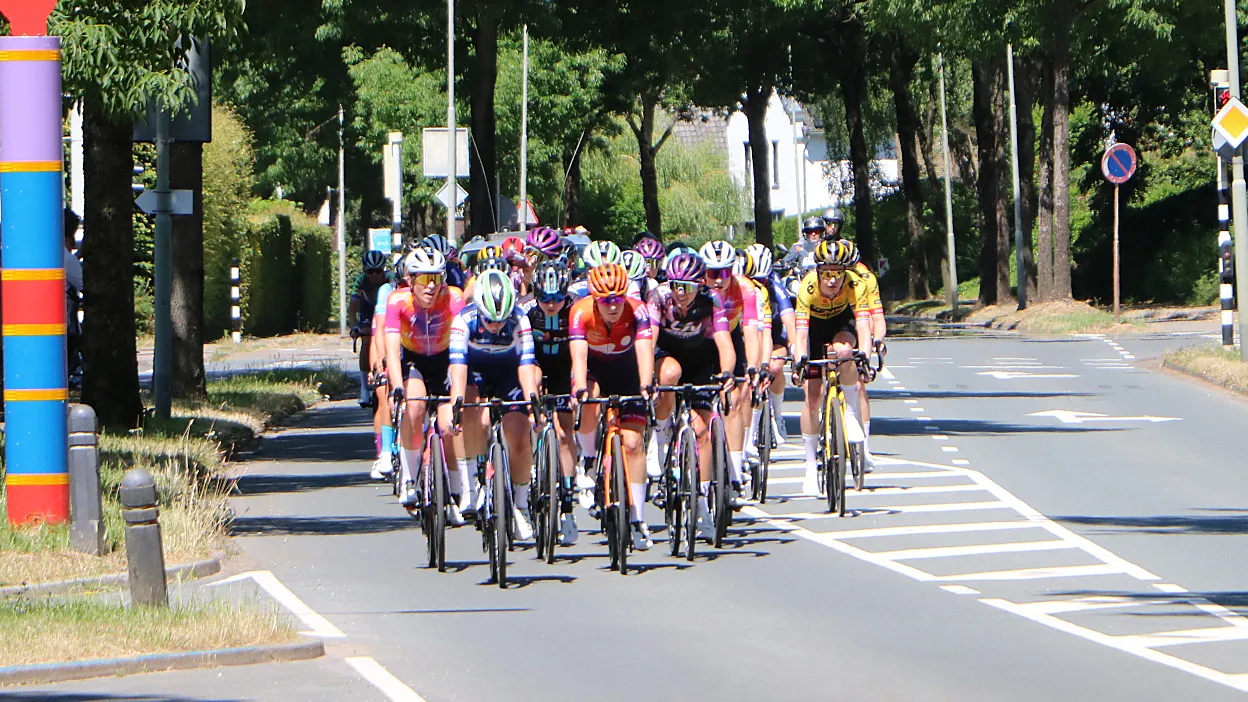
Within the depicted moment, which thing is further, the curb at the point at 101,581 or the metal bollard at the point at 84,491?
the metal bollard at the point at 84,491

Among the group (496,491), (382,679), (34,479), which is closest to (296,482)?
(34,479)

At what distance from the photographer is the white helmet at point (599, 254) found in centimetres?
1222

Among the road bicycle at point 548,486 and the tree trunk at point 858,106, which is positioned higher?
the tree trunk at point 858,106

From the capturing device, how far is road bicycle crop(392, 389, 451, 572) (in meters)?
11.0

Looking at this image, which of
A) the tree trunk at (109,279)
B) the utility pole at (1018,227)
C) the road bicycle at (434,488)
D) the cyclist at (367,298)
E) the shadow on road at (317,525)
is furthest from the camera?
the utility pole at (1018,227)

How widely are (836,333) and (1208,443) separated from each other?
5055 millimetres

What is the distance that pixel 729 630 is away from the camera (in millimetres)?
8961

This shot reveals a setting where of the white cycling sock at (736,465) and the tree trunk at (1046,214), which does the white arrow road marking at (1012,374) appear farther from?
the tree trunk at (1046,214)

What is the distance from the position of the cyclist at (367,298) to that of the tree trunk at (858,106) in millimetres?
37450

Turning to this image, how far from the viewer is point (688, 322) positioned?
12.1 m

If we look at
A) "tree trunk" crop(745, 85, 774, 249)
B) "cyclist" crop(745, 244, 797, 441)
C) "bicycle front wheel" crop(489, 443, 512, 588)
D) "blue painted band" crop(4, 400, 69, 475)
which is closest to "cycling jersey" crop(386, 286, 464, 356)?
"bicycle front wheel" crop(489, 443, 512, 588)

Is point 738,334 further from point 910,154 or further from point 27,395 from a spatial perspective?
point 910,154

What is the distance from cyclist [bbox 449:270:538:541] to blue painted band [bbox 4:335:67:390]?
228 centimetres

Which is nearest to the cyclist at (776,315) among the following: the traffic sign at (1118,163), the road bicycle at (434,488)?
the road bicycle at (434,488)
